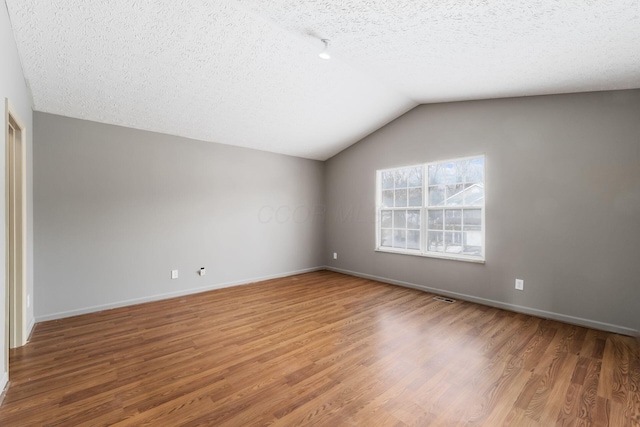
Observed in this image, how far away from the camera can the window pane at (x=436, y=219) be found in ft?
14.3

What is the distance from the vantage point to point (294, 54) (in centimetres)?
289

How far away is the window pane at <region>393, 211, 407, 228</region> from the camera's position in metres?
4.84

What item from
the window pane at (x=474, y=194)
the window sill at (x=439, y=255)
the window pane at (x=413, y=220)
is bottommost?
the window sill at (x=439, y=255)

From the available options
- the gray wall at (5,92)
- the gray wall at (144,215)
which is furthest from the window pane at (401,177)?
the gray wall at (5,92)

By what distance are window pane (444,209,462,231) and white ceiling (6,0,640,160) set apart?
63.1 inches

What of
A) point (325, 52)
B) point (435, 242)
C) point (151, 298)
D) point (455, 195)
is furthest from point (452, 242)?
point (151, 298)

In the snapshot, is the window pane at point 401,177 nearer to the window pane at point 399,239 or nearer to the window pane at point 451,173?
the window pane at point 451,173

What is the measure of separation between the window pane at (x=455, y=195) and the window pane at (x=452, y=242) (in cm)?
46

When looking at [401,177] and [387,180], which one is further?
[387,180]

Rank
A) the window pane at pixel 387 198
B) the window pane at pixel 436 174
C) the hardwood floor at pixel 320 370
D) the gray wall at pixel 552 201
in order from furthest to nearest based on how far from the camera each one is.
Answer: the window pane at pixel 387 198 → the window pane at pixel 436 174 → the gray wall at pixel 552 201 → the hardwood floor at pixel 320 370

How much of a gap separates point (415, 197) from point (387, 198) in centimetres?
57

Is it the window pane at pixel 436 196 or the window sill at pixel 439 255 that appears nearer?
the window sill at pixel 439 255

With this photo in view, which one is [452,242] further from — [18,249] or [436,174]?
[18,249]

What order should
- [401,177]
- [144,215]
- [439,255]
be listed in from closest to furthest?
[144,215] → [439,255] → [401,177]
